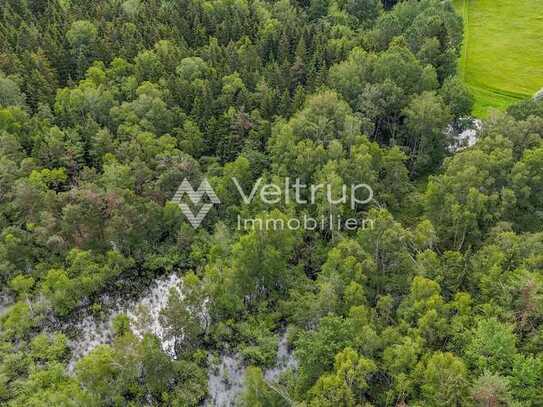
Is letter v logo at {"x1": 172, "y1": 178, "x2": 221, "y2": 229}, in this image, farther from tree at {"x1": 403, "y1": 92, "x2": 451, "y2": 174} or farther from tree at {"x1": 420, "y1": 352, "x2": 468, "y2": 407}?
tree at {"x1": 420, "y1": 352, "x2": 468, "y2": 407}

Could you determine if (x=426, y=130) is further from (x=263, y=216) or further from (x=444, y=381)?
(x=444, y=381)

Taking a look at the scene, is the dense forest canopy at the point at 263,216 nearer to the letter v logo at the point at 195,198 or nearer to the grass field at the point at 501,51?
the letter v logo at the point at 195,198

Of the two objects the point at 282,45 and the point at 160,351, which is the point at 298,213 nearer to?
the point at 160,351

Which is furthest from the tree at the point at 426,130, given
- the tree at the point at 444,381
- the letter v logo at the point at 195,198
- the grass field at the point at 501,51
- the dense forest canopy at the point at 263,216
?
the tree at the point at 444,381

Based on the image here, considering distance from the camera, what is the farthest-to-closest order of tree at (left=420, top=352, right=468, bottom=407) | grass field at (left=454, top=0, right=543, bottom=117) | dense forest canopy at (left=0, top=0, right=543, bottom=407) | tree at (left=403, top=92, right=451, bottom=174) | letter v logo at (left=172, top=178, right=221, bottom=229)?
grass field at (left=454, top=0, right=543, bottom=117), tree at (left=403, top=92, right=451, bottom=174), letter v logo at (left=172, top=178, right=221, bottom=229), dense forest canopy at (left=0, top=0, right=543, bottom=407), tree at (left=420, top=352, right=468, bottom=407)

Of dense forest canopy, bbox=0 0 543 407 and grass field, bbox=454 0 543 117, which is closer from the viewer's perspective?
dense forest canopy, bbox=0 0 543 407

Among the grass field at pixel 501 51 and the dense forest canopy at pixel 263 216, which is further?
the grass field at pixel 501 51

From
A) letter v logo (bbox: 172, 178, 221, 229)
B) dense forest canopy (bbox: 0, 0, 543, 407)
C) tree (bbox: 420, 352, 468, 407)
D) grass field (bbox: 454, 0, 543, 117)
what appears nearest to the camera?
tree (bbox: 420, 352, 468, 407)

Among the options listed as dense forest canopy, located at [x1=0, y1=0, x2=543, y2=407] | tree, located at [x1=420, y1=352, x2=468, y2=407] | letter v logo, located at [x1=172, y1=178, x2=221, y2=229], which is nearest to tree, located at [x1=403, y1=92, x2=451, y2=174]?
dense forest canopy, located at [x1=0, y1=0, x2=543, y2=407]
